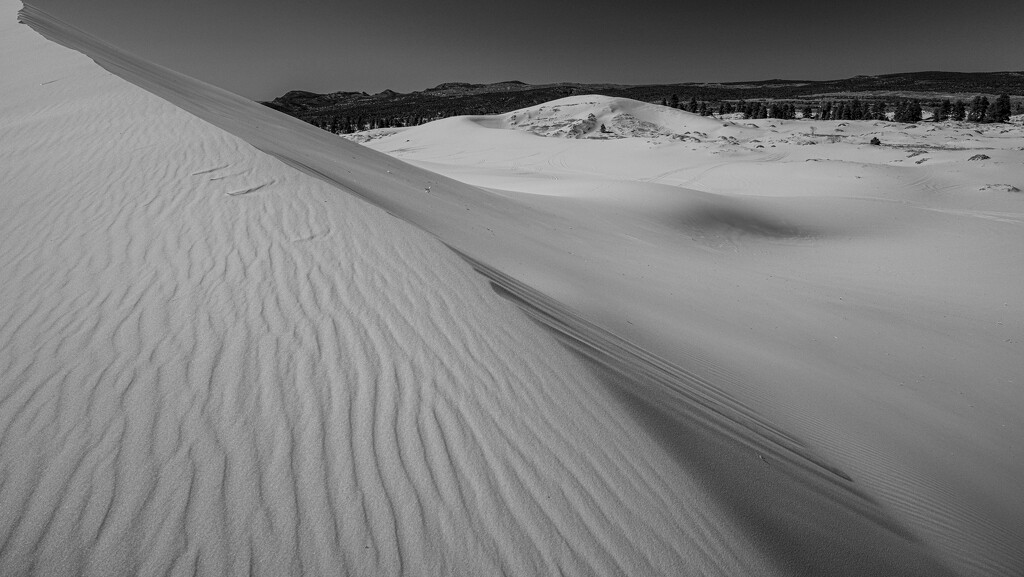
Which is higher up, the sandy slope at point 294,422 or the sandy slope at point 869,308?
the sandy slope at point 294,422

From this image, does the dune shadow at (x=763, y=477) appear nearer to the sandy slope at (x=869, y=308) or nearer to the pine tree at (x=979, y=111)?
the sandy slope at (x=869, y=308)

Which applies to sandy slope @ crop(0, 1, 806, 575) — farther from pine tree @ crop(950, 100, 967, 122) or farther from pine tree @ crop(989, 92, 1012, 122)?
pine tree @ crop(989, 92, 1012, 122)

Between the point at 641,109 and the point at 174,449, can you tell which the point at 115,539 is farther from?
the point at 641,109

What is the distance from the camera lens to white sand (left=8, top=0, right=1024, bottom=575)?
1848 mm

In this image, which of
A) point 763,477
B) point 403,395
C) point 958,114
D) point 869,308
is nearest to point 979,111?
point 958,114

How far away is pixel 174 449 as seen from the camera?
6.52 ft

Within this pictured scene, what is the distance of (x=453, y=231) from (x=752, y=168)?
2257 cm

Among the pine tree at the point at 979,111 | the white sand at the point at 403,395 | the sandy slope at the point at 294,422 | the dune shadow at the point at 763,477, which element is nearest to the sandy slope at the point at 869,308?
the white sand at the point at 403,395

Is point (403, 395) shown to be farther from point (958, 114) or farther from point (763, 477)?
point (958, 114)

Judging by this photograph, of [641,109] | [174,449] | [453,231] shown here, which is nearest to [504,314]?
[174,449]

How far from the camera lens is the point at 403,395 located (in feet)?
8.02

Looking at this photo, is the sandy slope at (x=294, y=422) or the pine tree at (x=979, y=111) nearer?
the sandy slope at (x=294, y=422)

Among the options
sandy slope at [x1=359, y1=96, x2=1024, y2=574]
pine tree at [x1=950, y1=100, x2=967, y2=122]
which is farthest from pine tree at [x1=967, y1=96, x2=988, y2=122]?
sandy slope at [x1=359, y1=96, x2=1024, y2=574]

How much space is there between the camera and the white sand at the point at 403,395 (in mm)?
1848
